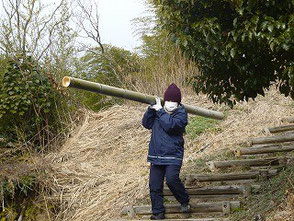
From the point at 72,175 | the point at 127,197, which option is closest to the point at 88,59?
the point at 72,175

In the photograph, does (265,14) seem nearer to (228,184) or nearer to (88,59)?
(228,184)

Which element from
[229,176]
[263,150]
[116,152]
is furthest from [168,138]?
[116,152]

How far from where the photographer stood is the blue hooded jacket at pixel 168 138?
19.7 ft

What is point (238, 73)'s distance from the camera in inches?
234

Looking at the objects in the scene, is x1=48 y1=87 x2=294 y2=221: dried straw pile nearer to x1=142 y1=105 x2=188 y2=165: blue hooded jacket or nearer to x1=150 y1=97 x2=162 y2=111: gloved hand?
x1=142 y1=105 x2=188 y2=165: blue hooded jacket

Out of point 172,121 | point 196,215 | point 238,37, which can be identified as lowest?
point 196,215

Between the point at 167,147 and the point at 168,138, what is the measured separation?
111 mm

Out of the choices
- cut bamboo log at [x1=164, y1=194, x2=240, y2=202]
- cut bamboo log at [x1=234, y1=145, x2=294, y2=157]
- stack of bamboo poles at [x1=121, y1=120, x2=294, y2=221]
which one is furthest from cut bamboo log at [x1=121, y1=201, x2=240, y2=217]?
cut bamboo log at [x1=234, y1=145, x2=294, y2=157]

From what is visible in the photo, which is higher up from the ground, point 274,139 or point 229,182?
point 274,139

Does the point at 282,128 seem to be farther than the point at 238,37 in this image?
Yes

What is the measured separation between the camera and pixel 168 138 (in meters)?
6.08

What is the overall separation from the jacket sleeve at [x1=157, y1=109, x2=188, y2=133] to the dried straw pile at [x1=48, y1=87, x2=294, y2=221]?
1.83 meters

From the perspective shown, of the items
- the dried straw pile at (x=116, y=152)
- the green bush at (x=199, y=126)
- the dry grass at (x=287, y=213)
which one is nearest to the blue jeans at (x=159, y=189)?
the dry grass at (x=287, y=213)

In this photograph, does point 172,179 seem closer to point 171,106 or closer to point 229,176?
point 171,106
